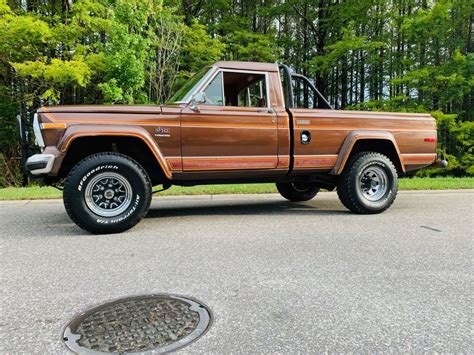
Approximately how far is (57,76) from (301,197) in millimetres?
9754

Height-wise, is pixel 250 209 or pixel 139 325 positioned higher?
pixel 139 325

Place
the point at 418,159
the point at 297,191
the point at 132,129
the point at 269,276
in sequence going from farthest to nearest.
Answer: the point at 297,191, the point at 418,159, the point at 132,129, the point at 269,276

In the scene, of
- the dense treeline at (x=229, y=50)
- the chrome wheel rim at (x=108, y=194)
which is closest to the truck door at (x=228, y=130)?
the chrome wheel rim at (x=108, y=194)

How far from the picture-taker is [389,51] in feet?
66.4

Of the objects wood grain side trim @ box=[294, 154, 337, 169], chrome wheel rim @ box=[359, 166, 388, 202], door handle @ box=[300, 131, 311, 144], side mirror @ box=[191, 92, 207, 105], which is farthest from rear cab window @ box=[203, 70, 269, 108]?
chrome wheel rim @ box=[359, 166, 388, 202]

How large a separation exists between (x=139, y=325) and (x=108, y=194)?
2708 mm

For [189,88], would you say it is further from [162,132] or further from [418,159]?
[418,159]

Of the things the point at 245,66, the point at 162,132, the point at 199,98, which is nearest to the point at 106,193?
the point at 162,132

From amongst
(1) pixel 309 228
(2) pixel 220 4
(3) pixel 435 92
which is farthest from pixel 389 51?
(1) pixel 309 228

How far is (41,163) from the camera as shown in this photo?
437 cm

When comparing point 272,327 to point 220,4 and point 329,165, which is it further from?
point 220,4

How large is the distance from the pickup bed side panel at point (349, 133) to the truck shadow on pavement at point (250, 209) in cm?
80

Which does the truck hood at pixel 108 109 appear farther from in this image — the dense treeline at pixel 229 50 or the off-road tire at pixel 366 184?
the dense treeline at pixel 229 50

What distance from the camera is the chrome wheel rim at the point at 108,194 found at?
4.62 meters
